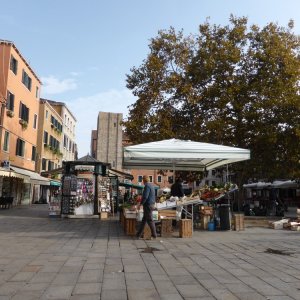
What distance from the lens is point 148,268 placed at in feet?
21.9

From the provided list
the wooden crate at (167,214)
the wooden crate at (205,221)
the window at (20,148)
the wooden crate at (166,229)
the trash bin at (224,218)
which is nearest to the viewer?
the wooden crate at (166,229)

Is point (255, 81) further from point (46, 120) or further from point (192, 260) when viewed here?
point (46, 120)

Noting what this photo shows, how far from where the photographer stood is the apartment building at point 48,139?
4218 cm

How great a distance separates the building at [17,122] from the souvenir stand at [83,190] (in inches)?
235

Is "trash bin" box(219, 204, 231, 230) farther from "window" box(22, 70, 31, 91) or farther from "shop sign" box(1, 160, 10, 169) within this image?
"window" box(22, 70, 31, 91)

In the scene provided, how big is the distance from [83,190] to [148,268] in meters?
13.3

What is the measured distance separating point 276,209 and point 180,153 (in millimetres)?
12881

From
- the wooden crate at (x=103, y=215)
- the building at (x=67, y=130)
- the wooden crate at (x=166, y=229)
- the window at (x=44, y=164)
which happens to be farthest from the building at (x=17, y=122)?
the wooden crate at (x=166, y=229)

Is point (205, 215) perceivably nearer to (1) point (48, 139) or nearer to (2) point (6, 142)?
(2) point (6, 142)

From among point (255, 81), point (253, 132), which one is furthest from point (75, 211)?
point (255, 81)

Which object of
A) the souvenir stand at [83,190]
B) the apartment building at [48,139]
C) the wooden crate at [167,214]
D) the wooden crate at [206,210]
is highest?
the apartment building at [48,139]

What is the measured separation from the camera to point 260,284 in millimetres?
5621

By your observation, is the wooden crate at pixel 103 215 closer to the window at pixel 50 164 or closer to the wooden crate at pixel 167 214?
the wooden crate at pixel 167 214

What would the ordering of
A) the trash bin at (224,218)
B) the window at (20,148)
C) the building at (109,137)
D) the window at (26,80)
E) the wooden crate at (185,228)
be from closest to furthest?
the wooden crate at (185,228) < the trash bin at (224,218) < the window at (20,148) < the window at (26,80) < the building at (109,137)
